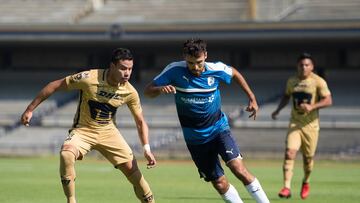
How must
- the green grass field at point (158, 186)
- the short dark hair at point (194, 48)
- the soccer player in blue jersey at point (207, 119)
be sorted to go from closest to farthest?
1. the short dark hair at point (194, 48)
2. the soccer player in blue jersey at point (207, 119)
3. the green grass field at point (158, 186)

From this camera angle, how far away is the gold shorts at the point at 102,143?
1182cm

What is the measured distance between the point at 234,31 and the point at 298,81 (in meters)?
22.3

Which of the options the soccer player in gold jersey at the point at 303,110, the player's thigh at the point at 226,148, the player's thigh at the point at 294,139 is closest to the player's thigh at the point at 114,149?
the player's thigh at the point at 226,148

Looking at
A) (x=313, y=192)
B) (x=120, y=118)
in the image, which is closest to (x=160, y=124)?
(x=120, y=118)

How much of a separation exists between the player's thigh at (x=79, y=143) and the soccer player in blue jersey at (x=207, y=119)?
1.16m

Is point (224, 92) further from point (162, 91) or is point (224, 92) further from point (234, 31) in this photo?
point (162, 91)

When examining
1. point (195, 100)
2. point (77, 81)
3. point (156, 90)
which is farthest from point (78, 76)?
point (195, 100)

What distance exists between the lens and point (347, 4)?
4000cm

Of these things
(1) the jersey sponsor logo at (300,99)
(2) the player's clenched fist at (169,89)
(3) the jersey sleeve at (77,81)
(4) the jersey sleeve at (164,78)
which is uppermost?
(2) the player's clenched fist at (169,89)

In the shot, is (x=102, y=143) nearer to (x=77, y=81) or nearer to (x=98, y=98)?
(x=98, y=98)

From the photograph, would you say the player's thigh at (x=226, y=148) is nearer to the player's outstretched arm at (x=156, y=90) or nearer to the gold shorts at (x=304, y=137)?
the player's outstretched arm at (x=156, y=90)

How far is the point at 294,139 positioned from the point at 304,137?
0.26 m

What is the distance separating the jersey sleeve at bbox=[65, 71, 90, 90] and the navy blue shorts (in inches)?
64.3

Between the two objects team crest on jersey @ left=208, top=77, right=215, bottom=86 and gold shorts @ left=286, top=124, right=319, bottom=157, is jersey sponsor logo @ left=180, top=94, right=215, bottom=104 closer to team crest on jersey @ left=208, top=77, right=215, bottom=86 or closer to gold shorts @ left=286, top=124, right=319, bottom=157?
team crest on jersey @ left=208, top=77, right=215, bottom=86
